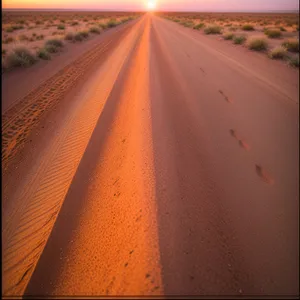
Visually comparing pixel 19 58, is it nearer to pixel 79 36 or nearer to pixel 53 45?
pixel 53 45

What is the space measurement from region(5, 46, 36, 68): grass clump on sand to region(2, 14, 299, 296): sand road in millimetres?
4044

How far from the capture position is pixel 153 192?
10.0 feet

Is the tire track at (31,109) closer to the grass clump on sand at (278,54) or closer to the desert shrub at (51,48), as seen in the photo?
the desert shrub at (51,48)

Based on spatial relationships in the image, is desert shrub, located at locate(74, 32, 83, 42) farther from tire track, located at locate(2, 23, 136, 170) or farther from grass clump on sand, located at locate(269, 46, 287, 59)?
grass clump on sand, located at locate(269, 46, 287, 59)

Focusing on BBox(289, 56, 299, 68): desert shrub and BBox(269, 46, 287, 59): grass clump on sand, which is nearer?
BBox(289, 56, 299, 68): desert shrub

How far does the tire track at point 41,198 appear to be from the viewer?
2.57 metres

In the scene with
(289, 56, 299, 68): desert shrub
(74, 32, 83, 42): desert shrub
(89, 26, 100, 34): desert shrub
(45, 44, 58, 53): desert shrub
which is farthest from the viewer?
(89, 26, 100, 34): desert shrub

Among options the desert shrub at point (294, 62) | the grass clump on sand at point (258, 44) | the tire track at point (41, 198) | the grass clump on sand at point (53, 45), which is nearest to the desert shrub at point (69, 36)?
the grass clump on sand at point (53, 45)

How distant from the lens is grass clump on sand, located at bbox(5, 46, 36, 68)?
9133mm

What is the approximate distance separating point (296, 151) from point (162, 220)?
359cm

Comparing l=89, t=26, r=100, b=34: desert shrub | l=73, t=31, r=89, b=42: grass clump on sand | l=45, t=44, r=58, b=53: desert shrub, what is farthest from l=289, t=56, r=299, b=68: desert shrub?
l=89, t=26, r=100, b=34: desert shrub

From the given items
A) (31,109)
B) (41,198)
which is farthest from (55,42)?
(41,198)

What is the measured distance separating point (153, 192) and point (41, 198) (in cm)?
201

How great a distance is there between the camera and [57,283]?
2.34 meters
